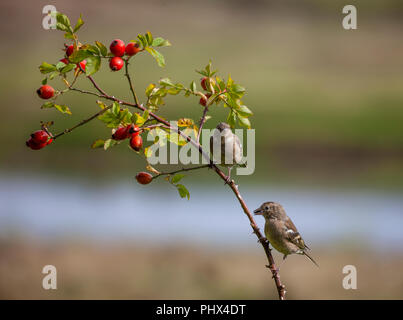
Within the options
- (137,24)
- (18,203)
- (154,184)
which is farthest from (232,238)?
(137,24)

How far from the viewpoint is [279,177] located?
12.3 m

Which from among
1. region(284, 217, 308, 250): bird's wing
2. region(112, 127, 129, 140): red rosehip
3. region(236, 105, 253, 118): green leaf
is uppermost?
region(236, 105, 253, 118): green leaf

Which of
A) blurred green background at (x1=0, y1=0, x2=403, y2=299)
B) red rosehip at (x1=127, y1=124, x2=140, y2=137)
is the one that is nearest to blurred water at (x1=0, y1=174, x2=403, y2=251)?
blurred green background at (x1=0, y1=0, x2=403, y2=299)

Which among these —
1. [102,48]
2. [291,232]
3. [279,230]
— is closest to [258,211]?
[279,230]

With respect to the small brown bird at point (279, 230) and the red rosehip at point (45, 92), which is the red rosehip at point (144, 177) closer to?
the red rosehip at point (45, 92)

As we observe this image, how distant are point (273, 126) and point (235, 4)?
9935 millimetres

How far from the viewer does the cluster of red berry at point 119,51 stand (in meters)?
2.32

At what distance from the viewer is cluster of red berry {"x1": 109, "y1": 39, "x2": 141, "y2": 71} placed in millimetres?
2322

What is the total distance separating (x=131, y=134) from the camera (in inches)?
88.5

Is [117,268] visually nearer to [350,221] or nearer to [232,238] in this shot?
[232,238]

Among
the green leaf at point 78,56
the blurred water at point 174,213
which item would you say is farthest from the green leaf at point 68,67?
the blurred water at point 174,213

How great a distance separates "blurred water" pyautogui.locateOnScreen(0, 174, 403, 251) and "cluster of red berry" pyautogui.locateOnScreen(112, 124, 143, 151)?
258 inches

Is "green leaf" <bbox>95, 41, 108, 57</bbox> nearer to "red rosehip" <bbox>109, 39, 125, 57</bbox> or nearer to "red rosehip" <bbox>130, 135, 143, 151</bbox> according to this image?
"red rosehip" <bbox>109, 39, 125, 57</bbox>

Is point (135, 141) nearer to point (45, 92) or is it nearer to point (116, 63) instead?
point (116, 63)
